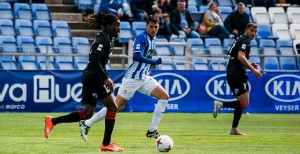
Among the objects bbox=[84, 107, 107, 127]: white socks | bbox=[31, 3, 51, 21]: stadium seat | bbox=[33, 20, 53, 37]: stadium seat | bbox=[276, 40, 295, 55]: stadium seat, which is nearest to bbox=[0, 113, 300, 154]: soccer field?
bbox=[84, 107, 107, 127]: white socks

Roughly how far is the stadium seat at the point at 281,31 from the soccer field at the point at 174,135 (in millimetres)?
7601

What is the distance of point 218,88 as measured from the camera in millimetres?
26812

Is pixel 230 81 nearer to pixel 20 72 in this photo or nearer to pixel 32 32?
pixel 20 72

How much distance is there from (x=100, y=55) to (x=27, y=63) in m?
12.3

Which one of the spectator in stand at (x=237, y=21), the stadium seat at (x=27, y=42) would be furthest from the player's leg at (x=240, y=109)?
the spectator in stand at (x=237, y=21)

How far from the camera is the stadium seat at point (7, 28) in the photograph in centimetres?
2747

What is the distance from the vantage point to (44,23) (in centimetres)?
2833

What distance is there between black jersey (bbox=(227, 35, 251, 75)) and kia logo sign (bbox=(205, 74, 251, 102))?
728 centimetres

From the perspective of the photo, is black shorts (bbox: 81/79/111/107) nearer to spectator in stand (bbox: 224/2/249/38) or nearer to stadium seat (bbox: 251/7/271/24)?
spectator in stand (bbox: 224/2/249/38)

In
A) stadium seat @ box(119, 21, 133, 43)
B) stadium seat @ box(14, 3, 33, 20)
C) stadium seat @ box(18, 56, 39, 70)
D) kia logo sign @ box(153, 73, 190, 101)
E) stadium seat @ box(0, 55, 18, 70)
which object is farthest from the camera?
stadium seat @ box(119, 21, 133, 43)

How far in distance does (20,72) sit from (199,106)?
547cm

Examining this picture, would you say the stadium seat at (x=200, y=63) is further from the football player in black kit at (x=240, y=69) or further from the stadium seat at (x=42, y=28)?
the football player in black kit at (x=240, y=69)

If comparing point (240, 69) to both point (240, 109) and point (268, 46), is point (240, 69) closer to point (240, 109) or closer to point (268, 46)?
point (240, 109)

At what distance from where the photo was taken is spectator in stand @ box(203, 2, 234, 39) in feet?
101
